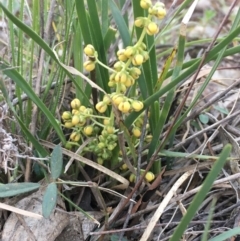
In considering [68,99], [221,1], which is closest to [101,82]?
[68,99]

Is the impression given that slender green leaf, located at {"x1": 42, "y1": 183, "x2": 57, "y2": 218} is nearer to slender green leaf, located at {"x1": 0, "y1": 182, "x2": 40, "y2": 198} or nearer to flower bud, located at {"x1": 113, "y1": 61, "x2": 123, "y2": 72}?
slender green leaf, located at {"x1": 0, "y1": 182, "x2": 40, "y2": 198}

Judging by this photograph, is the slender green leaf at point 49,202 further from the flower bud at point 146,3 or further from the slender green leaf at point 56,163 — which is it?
the flower bud at point 146,3

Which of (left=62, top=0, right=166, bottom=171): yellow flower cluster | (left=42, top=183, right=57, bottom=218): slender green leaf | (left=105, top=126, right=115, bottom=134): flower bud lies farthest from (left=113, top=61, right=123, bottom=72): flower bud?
(left=42, top=183, right=57, bottom=218): slender green leaf

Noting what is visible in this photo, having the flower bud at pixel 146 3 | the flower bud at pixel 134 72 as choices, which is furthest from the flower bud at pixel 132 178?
the flower bud at pixel 146 3

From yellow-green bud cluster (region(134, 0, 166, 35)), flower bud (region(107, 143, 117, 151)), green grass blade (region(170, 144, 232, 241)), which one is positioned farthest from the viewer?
flower bud (region(107, 143, 117, 151))

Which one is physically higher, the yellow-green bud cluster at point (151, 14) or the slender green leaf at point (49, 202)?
the yellow-green bud cluster at point (151, 14)

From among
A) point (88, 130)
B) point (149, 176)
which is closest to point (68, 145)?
point (88, 130)

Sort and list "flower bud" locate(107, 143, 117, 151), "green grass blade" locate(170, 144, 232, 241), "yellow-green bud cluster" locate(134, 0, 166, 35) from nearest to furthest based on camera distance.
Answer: "green grass blade" locate(170, 144, 232, 241), "yellow-green bud cluster" locate(134, 0, 166, 35), "flower bud" locate(107, 143, 117, 151)

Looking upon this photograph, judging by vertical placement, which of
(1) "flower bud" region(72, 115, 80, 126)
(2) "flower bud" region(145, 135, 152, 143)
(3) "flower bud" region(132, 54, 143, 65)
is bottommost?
(2) "flower bud" region(145, 135, 152, 143)

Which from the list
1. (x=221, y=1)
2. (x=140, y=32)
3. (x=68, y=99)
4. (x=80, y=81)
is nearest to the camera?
(x=140, y=32)

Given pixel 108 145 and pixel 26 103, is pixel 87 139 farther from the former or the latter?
pixel 26 103

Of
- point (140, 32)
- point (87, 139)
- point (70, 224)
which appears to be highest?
point (140, 32)
